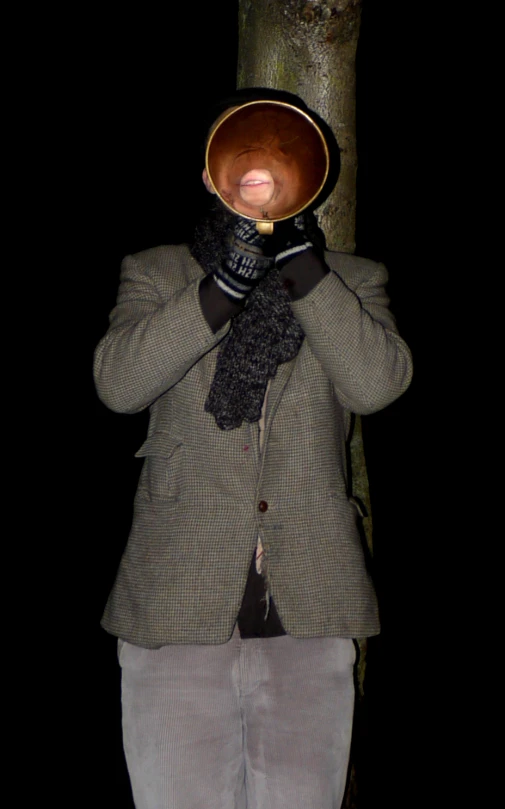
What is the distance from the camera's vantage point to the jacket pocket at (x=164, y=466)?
57.6 inches

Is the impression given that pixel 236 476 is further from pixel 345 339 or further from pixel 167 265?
pixel 167 265

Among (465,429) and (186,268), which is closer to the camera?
(186,268)

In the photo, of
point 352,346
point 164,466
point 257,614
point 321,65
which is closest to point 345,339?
point 352,346

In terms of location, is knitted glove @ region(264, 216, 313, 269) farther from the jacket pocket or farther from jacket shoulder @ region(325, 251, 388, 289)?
the jacket pocket

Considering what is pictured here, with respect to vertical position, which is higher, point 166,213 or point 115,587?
point 166,213

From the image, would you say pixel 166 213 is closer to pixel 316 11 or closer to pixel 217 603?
pixel 316 11

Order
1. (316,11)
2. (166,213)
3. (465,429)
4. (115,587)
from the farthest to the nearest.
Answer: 1. (465,429)
2. (166,213)
3. (316,11)
4. (115,587)

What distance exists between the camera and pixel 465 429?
4.23 m

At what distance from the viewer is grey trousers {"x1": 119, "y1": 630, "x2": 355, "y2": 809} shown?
1351 mm

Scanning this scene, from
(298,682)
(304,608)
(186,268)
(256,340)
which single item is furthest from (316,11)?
(298,682)

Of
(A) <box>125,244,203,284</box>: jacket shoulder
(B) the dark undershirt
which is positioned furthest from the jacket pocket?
(A) <box>125,244,203,284</box>: jacket shoulder

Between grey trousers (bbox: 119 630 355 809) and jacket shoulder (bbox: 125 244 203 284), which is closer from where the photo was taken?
grey trousers (bbox: 119 630 355 809)

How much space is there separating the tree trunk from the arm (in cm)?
64

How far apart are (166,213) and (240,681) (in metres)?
2.94
